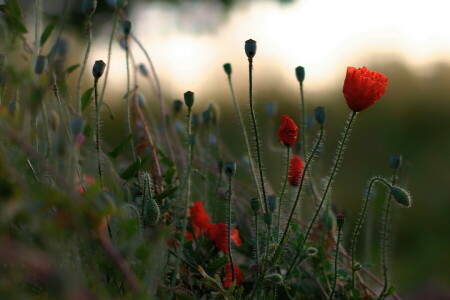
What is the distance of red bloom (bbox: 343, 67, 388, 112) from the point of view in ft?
3.48

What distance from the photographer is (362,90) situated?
3.48 ft

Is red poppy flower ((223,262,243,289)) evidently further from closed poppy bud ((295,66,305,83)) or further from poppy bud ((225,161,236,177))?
closed poppy bud ((295,66,305,83))

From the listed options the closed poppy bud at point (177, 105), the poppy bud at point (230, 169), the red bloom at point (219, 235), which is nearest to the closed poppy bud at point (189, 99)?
the poppy bud at point (230, 169)

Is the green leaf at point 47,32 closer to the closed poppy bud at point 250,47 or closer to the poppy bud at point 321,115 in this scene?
the closed poppy bud at point 250,47

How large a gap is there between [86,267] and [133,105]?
1.91ft

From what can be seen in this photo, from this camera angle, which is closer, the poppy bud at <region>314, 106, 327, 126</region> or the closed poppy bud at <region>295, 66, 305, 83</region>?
the poppy bud at <region>314, 106, 327, 126</region>

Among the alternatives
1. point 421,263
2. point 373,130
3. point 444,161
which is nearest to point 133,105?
point 421,263

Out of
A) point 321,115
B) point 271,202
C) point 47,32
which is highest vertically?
point 47,32

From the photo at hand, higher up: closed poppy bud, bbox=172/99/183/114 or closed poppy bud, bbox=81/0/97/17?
closed poppy bud, bbox=81/0/97/17

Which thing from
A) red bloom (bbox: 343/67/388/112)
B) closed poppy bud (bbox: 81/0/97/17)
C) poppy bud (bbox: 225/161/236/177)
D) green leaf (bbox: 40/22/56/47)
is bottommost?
poppy bud (bbox: 225/161/236/177)

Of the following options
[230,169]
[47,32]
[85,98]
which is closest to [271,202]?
[230,169]

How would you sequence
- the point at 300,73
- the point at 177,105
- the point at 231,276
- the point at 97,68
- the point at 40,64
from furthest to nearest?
1. the point at 177,105
2. the point at 300,73
3. the point at 231,276
4. the point at 97,68
5. the point at 40,64

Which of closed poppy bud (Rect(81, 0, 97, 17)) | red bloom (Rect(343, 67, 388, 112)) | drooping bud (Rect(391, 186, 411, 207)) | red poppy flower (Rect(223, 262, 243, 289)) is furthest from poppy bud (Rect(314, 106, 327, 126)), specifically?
closed poppy bud (Rect(81, 0, 97, 17))

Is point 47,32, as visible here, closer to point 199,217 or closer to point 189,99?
point 189,99
